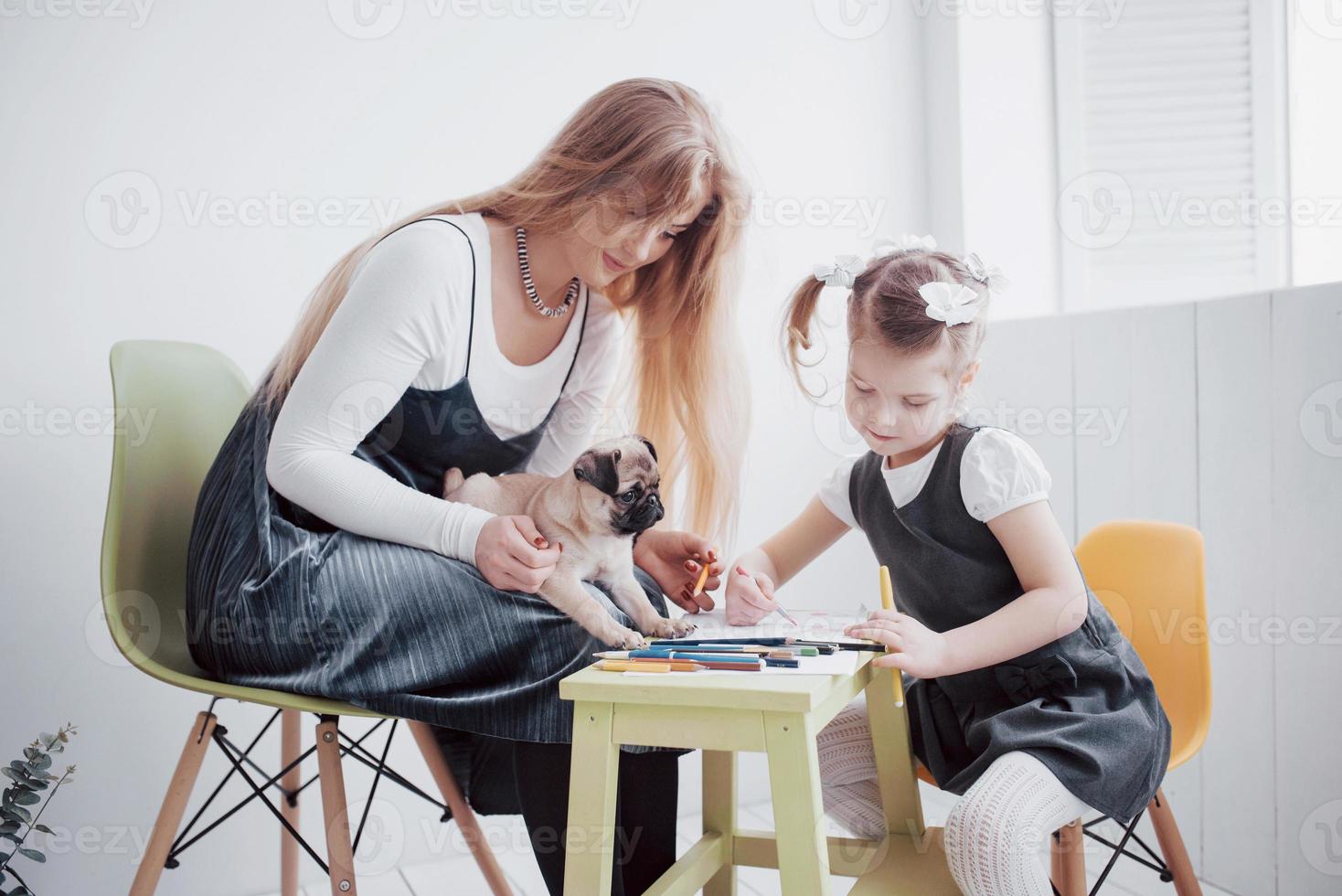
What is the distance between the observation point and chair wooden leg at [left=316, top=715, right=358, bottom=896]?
1.10m

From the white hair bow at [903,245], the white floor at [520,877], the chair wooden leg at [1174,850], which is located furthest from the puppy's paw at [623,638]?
the white floor at [520,877]

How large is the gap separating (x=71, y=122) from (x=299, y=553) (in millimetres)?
934

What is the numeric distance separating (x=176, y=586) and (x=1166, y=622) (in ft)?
4.07

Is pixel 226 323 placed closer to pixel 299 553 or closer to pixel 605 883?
pixel 299 553

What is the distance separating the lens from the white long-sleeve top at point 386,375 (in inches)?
42.4

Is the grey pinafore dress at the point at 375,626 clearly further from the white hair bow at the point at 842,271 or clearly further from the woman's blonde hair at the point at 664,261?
the white hair bow at the point at 842,271

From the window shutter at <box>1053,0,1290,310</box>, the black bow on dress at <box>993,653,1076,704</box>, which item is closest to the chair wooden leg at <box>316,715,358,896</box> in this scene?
the black bow on dress at <box>993,653,1076,704</box>

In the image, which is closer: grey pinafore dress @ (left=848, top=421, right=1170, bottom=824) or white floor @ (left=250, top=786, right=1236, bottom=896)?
grey pinafore dress @ (left=848, top=421, right=1170, bottom=824)

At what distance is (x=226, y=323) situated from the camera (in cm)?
168

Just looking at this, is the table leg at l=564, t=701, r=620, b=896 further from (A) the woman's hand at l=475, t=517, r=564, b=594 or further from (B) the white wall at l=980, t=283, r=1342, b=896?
(B) the white wall at l=980, t=283, r=1342, b=896

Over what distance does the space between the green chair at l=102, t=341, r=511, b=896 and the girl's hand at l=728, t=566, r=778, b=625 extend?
0.40 metres

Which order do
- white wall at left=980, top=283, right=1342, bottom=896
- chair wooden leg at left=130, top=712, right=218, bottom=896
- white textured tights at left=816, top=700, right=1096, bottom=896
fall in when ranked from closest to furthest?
white textured tights at left=816, top=700, right=1096, bottom=896
chair wooden leg at left=130, top=712, right=218, bottom=896
white wall at left=980, top=283, right=1342, bottom=896

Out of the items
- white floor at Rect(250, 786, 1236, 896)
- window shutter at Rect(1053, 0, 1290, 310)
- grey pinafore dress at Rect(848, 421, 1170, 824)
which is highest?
window shutter at Rect(1053, 0, 1290, 310)

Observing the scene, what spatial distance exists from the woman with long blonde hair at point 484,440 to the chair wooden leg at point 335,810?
0.09 metres
